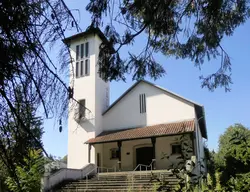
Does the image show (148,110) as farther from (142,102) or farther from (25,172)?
(25,172)

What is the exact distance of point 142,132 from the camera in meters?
18.7

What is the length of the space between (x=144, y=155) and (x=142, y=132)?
221cm

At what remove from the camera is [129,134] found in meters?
18.9

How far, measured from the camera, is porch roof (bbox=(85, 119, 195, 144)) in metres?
17.5

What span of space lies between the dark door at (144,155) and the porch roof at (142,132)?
163 centimetres

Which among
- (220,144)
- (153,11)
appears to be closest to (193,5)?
(153,11)

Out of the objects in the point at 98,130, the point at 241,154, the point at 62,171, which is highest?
the point at 98,130

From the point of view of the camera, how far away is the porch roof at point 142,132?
17500 mm

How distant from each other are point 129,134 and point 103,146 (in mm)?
2920

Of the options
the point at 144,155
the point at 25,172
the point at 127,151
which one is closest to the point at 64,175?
the point at 127,151

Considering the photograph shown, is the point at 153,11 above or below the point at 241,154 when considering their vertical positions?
above

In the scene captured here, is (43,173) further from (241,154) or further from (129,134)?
(241,154)

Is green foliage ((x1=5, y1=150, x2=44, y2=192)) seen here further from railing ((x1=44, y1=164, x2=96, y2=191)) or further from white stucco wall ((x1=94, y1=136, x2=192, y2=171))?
white stucco wall ((x1=94, y1=136, x2=192, y2=171))

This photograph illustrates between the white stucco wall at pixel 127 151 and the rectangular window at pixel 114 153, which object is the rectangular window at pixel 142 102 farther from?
the rectangular window at pixel 114 153
